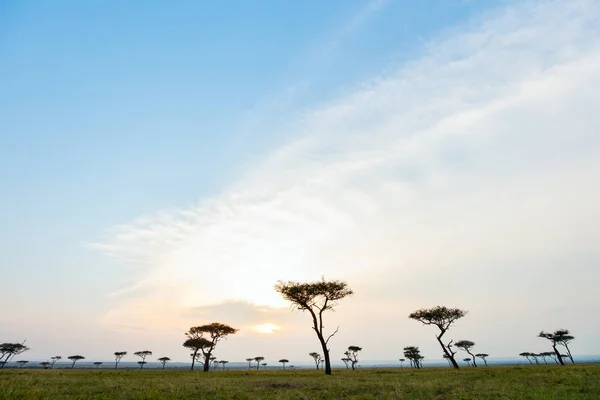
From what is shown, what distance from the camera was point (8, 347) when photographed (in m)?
102

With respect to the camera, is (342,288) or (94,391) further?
(342,288)

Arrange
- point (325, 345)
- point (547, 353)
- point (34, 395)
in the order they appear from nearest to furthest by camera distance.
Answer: point (34, 395), point (325, 345), point (547, 353)

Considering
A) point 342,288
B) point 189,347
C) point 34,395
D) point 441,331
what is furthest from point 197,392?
point 189,347

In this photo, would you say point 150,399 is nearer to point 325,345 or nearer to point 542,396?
point 542,396

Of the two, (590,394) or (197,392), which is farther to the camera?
(197,392)

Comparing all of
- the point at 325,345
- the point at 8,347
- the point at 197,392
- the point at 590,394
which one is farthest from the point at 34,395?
the point at 8,347

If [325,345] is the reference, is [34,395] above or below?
below

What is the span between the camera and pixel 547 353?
14438 centimetres

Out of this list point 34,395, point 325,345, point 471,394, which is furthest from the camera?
point 325,345

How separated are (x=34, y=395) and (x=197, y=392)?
22.4ft

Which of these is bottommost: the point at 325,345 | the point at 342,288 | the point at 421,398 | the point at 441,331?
the point at 421,398

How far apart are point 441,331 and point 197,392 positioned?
2368 inches

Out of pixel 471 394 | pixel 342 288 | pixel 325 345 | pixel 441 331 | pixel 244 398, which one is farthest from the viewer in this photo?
pixel 441 331

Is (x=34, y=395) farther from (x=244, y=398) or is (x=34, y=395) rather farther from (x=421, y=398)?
(x=421, y=398)
